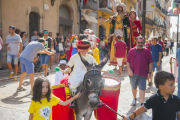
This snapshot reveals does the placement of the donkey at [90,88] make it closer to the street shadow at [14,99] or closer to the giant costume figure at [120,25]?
the street shadow at [14,99]

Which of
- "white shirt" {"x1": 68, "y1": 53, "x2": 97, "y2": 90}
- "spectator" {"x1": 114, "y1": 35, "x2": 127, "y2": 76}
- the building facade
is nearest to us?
"white shirt" {"x1": 68, "y1": 53, "x2": 97, "y2": 90}

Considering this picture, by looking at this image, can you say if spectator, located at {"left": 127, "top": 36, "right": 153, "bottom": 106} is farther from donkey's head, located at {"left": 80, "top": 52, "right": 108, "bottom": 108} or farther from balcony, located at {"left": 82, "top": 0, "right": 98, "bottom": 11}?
balcony, located at {"left": 82, "top": 0, "right": 98, "bottom": 11}

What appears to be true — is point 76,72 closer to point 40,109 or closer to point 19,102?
point 40,109

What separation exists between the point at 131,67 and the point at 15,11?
28.5ft

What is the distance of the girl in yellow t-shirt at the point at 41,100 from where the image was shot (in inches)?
124

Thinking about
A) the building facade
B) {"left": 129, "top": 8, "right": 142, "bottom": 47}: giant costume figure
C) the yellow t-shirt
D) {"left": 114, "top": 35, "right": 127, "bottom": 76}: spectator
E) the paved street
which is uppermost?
the building facade

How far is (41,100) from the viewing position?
3.22m

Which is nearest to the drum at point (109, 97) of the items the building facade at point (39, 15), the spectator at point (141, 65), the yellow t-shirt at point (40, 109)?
the yellow t-shirt at point (40, 109)

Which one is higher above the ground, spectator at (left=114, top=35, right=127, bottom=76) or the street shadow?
spectator at (left=114, top=35, right=127, bottom=76)

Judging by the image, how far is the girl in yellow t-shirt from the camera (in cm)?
316

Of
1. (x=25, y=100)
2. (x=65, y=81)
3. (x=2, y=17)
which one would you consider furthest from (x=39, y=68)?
(x=65, y=81)

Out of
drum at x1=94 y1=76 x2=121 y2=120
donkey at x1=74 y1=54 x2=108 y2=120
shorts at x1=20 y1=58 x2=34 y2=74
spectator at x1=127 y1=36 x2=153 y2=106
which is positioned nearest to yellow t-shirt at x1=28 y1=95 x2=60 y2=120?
donkey at x1=74 y1=54 x2=108 y2=120

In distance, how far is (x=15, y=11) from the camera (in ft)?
39.4

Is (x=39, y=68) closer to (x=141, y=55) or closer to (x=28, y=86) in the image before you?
(x=28, y=86)
